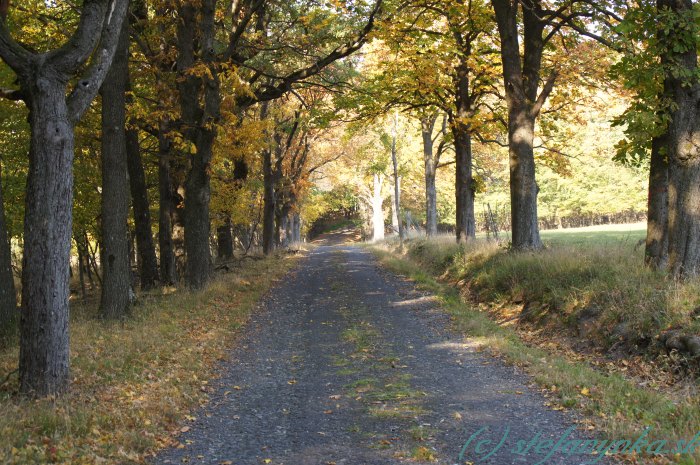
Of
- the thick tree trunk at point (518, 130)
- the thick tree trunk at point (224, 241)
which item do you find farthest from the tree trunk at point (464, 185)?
the thick tree trunk at point (224, 241)

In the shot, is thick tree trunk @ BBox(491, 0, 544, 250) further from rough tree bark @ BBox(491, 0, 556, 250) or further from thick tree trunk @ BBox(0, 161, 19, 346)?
thick tree trunk @ BBox(0, 161, 19, 346)

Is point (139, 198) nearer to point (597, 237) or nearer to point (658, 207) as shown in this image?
point (658, 207)

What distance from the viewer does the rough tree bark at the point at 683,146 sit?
9352mm

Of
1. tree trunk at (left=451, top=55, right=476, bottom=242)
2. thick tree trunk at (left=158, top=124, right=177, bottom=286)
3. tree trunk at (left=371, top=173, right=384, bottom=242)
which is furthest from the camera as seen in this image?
tree trunk at (left=371, top=173, right=384, bottom=242)

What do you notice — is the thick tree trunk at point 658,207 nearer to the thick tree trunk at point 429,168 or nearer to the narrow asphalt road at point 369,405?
the narrow asphalt road at point 369,405

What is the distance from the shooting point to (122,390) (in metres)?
6.76

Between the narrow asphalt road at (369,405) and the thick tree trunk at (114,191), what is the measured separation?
285cm

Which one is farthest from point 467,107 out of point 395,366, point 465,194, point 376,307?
point 395,366

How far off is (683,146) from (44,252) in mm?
9684

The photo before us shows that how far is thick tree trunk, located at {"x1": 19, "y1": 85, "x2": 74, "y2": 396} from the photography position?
627 centimetres

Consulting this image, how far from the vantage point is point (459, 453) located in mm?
5156

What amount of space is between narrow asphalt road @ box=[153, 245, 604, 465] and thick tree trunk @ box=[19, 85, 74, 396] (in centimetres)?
180

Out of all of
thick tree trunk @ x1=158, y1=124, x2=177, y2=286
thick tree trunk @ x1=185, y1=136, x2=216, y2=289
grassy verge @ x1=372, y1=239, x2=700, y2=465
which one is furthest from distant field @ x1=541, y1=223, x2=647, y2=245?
thick tree trunk @ x1=158, y1=124, x2=177, y2=286

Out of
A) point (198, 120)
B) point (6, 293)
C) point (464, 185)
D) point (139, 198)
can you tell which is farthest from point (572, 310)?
point (464, 185)
